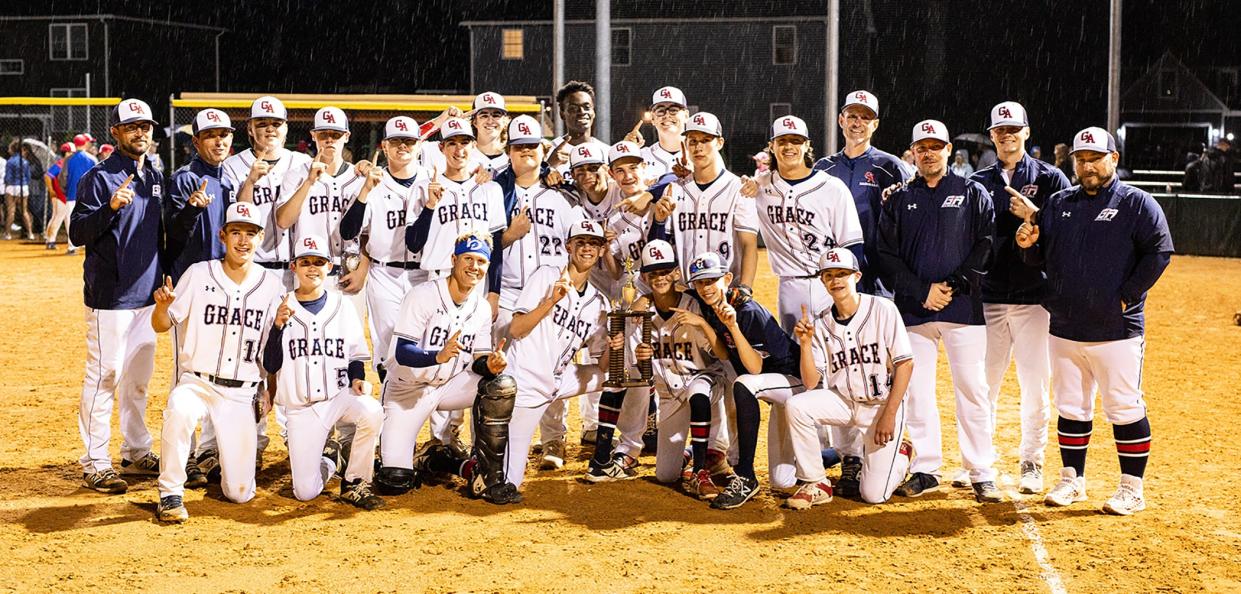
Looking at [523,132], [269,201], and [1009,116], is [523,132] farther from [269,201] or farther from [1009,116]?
[1009,116]

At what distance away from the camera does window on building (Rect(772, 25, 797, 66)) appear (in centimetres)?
4822

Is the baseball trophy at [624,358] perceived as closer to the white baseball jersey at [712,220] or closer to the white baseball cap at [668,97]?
the white baseball jersey at [712,220]

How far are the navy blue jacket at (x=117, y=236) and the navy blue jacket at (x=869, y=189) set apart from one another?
435cm

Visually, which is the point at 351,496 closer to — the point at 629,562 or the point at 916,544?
the point at 629,562

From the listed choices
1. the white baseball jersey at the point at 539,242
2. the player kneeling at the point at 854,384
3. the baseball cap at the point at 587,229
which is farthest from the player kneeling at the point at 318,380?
the player kneeling at the point at 854,384

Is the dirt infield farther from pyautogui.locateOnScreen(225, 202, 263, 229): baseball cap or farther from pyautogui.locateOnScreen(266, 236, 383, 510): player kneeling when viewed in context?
pyautogui.locateOnScreen(225, 202, 263, 229): baseball cap

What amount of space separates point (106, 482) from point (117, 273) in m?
1.29

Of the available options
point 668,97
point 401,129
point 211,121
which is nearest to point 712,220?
point 668,97

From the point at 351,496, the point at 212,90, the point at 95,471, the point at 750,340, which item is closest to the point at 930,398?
the point at 750,340

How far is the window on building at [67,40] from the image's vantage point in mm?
54125

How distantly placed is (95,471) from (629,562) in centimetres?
363

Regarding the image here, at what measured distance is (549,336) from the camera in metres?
8.33

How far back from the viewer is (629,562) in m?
6.59

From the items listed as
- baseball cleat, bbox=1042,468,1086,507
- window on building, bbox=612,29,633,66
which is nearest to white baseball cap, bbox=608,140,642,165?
baseball cleat, bbox=1042,468,1086,507
